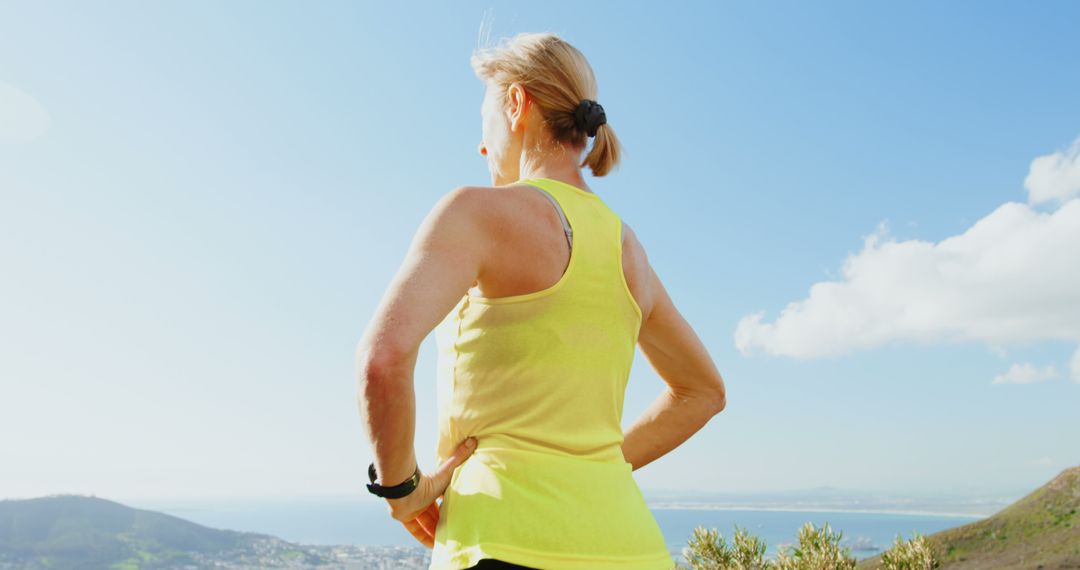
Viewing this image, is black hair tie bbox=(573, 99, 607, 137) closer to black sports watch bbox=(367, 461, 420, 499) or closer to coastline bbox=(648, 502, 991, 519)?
black sports watch bbox=(367, 461, 420, 499)

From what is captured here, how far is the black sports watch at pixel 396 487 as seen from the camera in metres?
1.47

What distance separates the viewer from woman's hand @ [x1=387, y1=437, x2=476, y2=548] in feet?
4.88

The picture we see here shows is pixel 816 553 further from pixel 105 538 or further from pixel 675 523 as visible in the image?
pixel 675 523

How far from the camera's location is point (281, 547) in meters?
72.5

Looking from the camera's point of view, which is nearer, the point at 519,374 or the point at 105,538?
the point at 519,374

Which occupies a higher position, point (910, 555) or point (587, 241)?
point (587, 241)

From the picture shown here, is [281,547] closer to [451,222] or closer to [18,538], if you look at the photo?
[18,538]

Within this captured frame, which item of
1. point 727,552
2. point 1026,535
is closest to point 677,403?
point 727,552

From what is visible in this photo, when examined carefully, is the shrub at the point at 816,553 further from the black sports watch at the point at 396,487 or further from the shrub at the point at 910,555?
the black sports watch at the point at 396,487

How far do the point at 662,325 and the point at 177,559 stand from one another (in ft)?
268

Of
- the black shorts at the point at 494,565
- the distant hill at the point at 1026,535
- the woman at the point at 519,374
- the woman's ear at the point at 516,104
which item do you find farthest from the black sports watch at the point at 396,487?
the distant hill at the point at 1026,535

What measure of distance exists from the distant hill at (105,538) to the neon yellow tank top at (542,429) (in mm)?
75082

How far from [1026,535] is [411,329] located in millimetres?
15001

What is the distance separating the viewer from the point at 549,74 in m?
1.79
